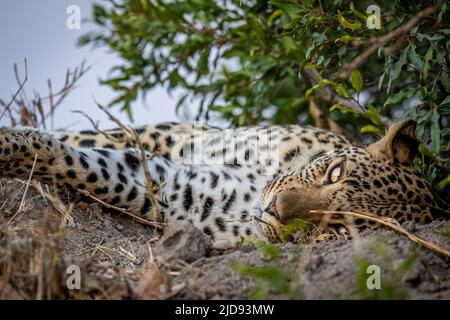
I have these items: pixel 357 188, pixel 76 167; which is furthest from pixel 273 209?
pixel 76 167

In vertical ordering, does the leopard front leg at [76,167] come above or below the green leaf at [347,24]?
below

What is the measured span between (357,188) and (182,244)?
1.38 metres

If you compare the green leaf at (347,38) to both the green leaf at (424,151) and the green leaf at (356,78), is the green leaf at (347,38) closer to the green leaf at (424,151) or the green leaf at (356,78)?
the green leaf at (356,78)

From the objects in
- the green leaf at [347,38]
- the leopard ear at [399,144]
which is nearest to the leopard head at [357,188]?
the leopard ear at [399,144]

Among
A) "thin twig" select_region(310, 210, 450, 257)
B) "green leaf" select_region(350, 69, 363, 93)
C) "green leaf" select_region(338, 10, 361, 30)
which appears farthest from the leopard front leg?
"green leaf" select_region(338, 10, 361, 30)

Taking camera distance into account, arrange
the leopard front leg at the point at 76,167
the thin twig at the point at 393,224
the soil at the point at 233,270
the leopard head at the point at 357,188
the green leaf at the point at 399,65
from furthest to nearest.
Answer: the leopard front leg at the point at 76,167, the green leaf at the point at 399,65, the leopard head at the point at 357,188, the thin twig at the point at 393,224, the soil at the point at 233,270

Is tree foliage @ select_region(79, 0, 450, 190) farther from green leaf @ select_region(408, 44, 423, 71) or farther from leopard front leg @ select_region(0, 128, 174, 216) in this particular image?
leopard front leg @ select_region(0, 128, 174, 216)

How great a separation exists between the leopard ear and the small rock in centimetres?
168

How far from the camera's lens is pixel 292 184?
164 inches

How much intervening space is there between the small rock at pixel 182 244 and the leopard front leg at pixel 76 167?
1241 millimetres

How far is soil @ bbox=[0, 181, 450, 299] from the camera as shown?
2.65 m

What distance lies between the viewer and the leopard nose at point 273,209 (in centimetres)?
392

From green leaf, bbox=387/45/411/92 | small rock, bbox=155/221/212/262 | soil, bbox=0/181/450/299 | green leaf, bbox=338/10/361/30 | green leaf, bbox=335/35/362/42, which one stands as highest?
green leaf, bbox=338/10/361/30
